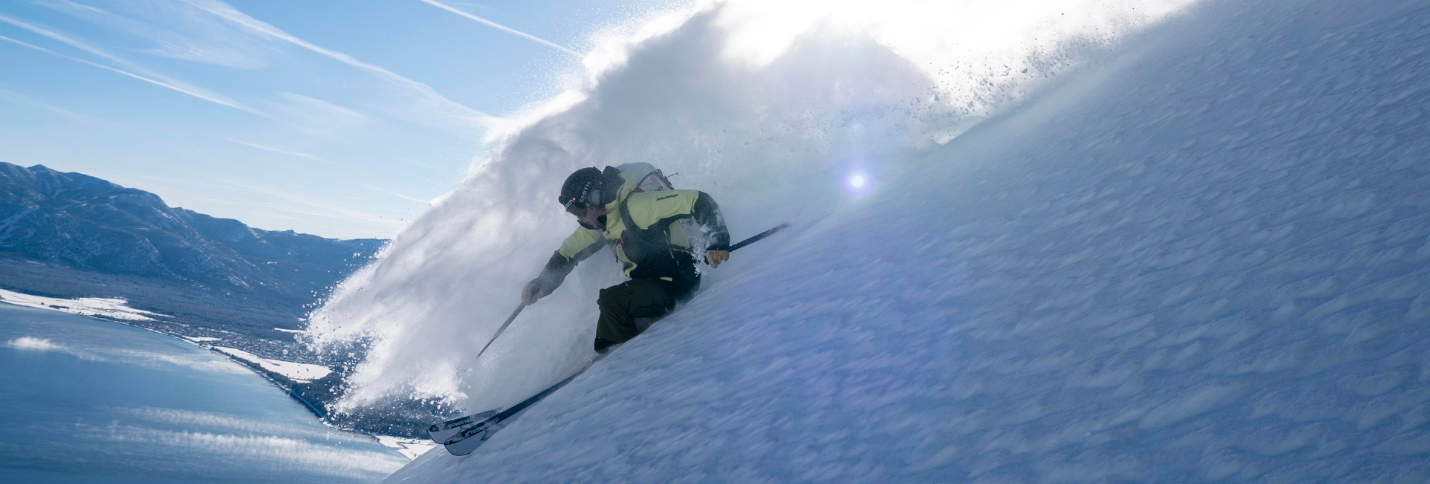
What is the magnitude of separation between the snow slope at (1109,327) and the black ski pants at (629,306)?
214mm

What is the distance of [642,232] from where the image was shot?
4473 millimetres

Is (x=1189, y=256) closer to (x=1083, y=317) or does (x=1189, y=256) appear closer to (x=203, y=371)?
(x=1083, y=317)

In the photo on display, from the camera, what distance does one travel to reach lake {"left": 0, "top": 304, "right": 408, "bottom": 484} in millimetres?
7305

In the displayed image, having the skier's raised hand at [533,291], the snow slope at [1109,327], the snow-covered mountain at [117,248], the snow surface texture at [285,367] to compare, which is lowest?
the snow slope at [1109,327]

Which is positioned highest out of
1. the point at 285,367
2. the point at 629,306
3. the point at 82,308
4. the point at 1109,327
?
the point at 82,308

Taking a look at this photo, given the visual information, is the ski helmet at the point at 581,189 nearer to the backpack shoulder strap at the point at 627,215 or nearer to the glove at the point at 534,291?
the backpack shoulder strap at the point at 627,215

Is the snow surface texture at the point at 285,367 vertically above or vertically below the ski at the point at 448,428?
above

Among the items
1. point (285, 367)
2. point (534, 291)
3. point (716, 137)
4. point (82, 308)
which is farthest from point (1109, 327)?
point (82, 308)

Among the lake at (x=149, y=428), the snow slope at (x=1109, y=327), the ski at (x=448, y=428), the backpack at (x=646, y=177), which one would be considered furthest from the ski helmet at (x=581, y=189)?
the lake at (x=149, y=428)

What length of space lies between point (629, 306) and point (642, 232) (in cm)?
53

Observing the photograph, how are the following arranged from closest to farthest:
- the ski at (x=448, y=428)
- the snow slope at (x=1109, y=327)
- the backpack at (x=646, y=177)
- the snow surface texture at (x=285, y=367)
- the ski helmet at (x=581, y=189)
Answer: the snow slope at (x=1109, y=327), the ski at (x=448, y=428), the ski helmet at (x=581, y=189), the backpack at (x=646, y=177), the snow surface texture at (x=285, y=367)

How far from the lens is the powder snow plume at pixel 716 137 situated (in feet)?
22.4

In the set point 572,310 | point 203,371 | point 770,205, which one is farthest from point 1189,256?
point 203,371

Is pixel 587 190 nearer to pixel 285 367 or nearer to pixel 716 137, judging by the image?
pixel 716 137
